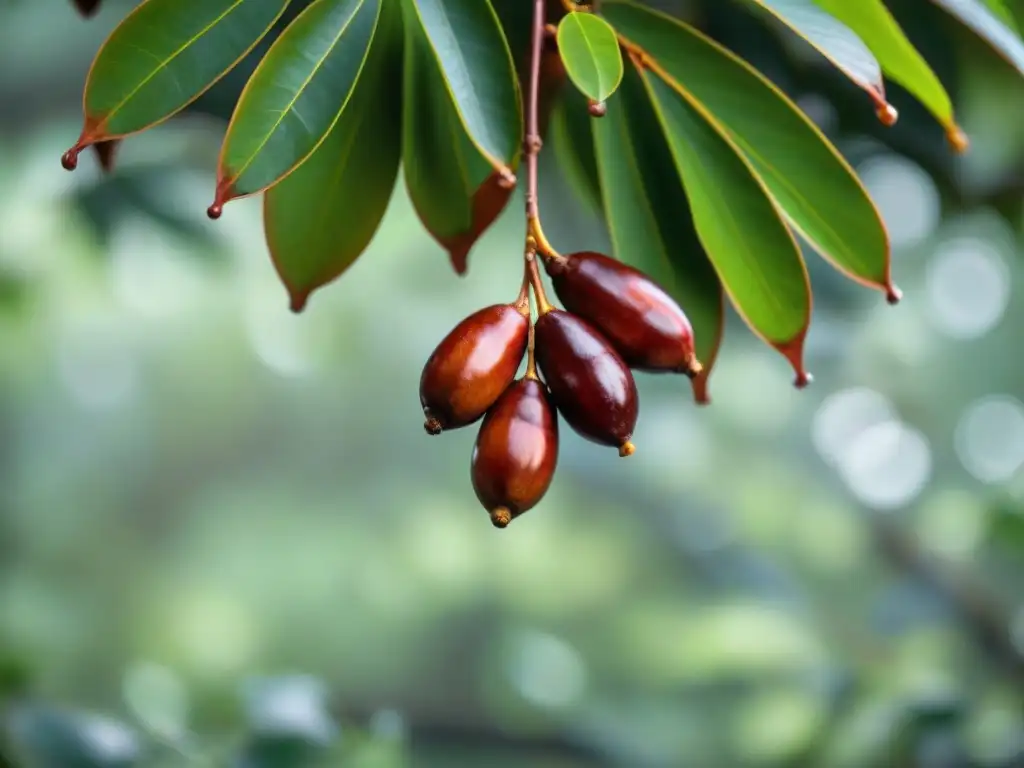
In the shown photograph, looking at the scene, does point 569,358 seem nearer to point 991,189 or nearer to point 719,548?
point 991,189

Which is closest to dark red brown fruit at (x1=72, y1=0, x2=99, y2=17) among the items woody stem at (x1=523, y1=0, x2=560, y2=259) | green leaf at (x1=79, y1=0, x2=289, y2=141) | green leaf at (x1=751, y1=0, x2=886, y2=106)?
green leaf at (x1=79, y1=0, x2=289, y2=141)

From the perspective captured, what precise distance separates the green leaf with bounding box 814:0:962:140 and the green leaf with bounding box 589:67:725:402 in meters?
0.13

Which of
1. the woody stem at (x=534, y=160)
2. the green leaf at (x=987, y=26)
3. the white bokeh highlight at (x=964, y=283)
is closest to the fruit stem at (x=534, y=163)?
the woody stem at (x=534, y=160)

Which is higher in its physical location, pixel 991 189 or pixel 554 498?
pixel 554 498

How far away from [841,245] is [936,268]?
2.81m

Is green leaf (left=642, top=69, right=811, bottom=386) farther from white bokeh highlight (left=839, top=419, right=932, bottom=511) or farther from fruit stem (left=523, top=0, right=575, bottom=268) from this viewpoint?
white bokeh highlight (left=839, top=419, right=932, bottom=511)

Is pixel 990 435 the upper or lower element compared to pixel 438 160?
upper

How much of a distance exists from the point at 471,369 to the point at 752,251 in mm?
196

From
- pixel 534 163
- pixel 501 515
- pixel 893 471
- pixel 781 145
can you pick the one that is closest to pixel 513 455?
pixel 501 515

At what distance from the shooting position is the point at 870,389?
9.95 ft

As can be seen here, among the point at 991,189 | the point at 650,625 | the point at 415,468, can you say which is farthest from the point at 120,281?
the point at 991,189

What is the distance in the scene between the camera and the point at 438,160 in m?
0.65

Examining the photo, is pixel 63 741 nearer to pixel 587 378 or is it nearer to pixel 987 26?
pixel 587 378

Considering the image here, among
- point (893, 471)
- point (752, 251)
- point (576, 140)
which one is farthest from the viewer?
point (893, 471)
